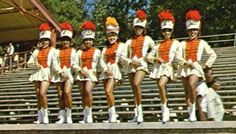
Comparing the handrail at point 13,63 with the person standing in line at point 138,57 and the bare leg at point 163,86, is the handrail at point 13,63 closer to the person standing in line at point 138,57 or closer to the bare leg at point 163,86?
the person standing in line at point 138,57

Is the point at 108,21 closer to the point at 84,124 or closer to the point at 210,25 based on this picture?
the point at 84,124

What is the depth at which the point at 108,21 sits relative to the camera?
10.7 m

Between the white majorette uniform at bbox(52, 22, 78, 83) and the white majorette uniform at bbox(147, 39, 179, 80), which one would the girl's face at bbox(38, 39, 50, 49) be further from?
the white majorette uniform at bbox(147, 39, 179, 80)

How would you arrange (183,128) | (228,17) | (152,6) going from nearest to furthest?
(183,128) < (228,17) < (152,6)

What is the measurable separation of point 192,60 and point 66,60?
7.94 ft

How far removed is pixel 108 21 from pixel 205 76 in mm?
1918

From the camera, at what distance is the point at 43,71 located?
11164mm

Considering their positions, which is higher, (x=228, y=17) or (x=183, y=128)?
(x=228, y=17)

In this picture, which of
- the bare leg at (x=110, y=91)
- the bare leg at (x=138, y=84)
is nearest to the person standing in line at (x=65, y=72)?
the bare leg at (x=110, y=91)

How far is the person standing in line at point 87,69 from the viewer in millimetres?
10773

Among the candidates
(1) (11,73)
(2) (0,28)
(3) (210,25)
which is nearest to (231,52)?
(1) (11,73)

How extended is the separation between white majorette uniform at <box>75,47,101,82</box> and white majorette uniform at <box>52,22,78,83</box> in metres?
0.15

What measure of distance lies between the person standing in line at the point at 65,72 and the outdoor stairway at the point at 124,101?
1650mm

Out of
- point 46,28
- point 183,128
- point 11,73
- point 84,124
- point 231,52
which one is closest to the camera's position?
point 183,128
